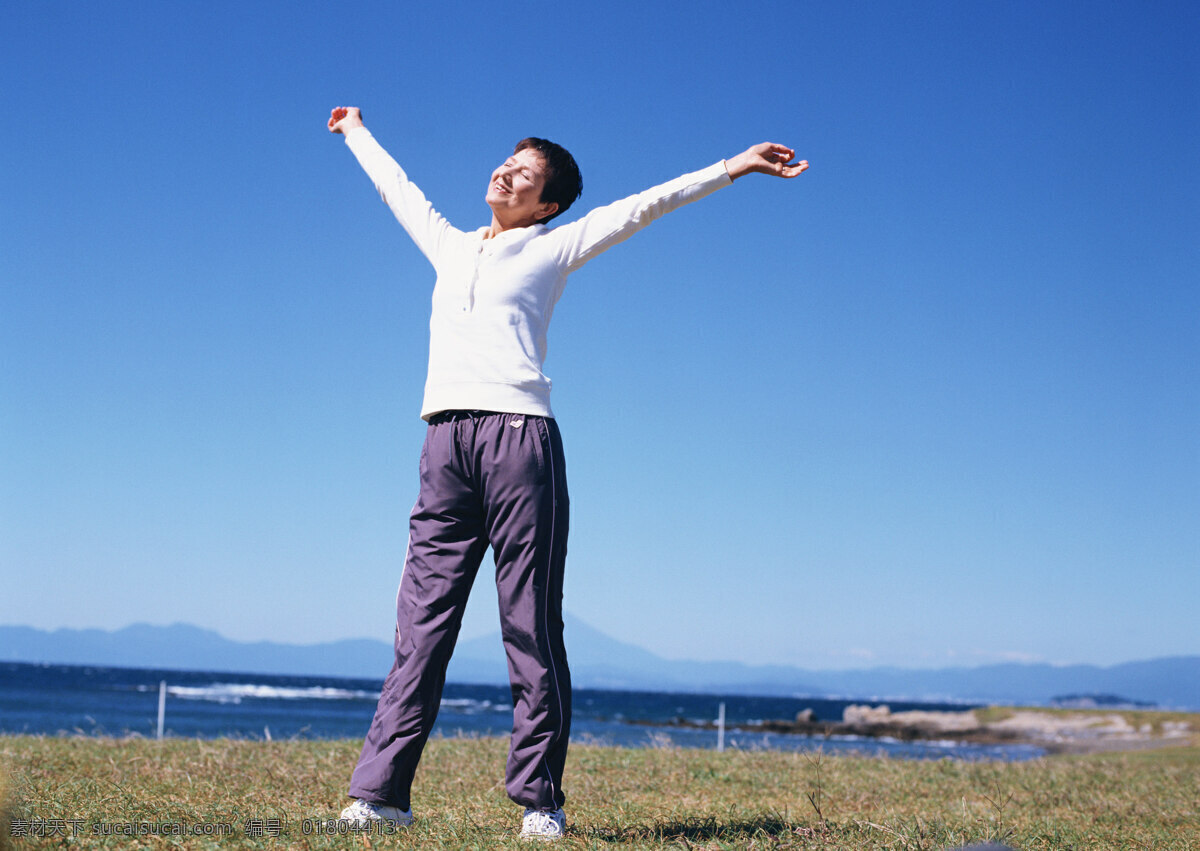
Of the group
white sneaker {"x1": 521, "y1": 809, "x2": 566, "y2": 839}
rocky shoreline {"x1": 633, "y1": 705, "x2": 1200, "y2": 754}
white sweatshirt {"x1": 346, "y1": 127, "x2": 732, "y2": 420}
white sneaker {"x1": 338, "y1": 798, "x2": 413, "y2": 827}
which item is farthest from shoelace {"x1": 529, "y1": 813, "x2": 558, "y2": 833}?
rocky shoreline {"x1": 633, "y1": 705, "x2": 1200, "y2": 754}

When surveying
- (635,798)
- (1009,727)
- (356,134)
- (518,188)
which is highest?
(356,134)

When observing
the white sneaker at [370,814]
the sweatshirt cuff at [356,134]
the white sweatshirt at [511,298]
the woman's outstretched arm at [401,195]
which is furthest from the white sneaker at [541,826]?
the sweatshirt cuff at [356,134]

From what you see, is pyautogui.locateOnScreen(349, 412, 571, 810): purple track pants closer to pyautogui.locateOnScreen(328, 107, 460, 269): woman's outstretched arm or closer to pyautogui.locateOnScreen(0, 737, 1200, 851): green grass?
pyautogui.locateOnScreen(0, 737, 1200, 851): green grass

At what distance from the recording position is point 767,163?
2.98 meters

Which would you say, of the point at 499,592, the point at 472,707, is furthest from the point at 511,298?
the point at 472,707

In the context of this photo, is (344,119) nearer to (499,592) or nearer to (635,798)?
(499,592)

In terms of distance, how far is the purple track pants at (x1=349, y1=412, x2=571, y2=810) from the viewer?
2738mm

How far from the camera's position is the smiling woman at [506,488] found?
2.75 meters

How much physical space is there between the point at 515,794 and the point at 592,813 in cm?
82

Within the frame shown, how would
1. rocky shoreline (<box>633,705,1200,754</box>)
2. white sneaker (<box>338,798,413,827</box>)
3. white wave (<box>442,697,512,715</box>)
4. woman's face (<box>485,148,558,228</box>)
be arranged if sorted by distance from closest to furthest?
white sneaker (<box>338,798,413,827</box>) → woman's face (<box>485,148,558,228</box>) → rocky shoreline (<box>633,705,1200,754</box>) → white wave (<box>442,697,512,715</box>)

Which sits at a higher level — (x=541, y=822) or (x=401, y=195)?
(x=401, y=195)

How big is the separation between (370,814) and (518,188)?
1.91m

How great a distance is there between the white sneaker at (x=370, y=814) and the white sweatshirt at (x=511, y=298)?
3.70 ft

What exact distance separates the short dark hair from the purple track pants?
0.78 m
